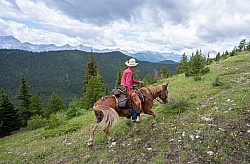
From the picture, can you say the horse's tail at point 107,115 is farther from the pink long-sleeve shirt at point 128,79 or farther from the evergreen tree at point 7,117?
the evergreen tree at point 7,117

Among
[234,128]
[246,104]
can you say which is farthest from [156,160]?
[246,104]

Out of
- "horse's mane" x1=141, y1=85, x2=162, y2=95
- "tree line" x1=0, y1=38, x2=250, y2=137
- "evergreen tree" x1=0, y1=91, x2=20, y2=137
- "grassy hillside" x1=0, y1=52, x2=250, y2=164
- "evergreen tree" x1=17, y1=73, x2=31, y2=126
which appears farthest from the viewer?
"evergreen tree" x1=17, y1=73, x2=31, y2=126

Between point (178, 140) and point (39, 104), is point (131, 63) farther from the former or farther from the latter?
point (39, 104)

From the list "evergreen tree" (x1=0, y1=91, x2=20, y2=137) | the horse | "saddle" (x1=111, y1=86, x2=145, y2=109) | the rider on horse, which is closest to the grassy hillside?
the horse

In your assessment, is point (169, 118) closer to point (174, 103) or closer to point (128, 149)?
point (174, 103)

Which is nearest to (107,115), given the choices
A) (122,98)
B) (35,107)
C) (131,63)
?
(122,98)

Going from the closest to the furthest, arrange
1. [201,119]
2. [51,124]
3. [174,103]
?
[201,119], [174,103], [51,124]

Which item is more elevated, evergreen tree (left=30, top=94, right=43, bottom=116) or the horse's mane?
the horse's mane

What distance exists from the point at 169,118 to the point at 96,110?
4.48m

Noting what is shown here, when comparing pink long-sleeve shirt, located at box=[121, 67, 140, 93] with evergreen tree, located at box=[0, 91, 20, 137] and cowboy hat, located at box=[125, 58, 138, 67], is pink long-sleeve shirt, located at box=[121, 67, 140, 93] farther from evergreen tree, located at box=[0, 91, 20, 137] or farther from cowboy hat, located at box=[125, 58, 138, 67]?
Result: evergreen tree, located at box=[0, 91, 20, 137]

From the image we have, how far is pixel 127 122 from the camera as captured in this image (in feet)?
36.4

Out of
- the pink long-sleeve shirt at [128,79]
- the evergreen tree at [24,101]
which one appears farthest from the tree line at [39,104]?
the pink long-sleeve shirt at [128,79]

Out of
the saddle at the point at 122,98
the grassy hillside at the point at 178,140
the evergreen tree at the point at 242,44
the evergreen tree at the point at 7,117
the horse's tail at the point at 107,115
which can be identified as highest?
the evergreen tree at the point at 242,44

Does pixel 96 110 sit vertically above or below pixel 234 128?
Result: above
